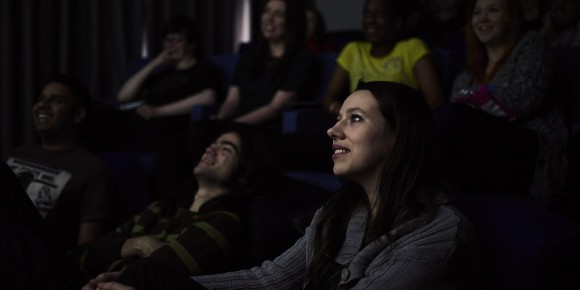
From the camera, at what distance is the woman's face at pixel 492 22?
259cm

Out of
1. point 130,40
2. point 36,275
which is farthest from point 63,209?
point 130,40

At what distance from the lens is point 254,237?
217 centimetres

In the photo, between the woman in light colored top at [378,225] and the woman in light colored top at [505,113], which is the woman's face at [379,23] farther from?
the woman in light colored top at [378,225]

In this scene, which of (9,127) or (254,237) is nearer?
→ (254,237)

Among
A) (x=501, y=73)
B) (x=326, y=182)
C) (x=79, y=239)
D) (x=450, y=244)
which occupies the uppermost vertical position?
(x=501, y=73)

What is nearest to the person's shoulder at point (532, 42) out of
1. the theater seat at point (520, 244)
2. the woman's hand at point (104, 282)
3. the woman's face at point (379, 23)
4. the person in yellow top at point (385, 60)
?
the person in yellow top at point (385, 60)

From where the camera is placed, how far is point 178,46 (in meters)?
3.93

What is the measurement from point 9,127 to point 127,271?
→ 3019mm

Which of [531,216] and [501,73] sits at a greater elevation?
[501,73]

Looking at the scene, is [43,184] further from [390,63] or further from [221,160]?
[390,63]

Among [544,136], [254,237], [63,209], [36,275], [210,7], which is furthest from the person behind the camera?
[210,7]

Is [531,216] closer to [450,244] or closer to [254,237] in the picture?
[450,244]

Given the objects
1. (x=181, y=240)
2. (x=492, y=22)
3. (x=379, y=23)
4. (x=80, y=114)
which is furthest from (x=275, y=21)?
(x=181, y=240)

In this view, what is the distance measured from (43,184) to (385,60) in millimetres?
1374
